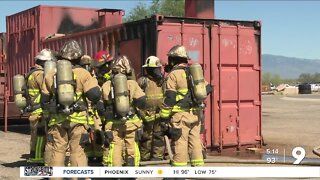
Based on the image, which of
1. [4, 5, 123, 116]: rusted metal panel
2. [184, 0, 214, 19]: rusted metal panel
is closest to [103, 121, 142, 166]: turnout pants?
[184, 0, 214, 19]: rusted metal panel

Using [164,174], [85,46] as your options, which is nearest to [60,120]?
[164,174]

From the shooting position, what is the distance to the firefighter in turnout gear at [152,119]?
8.29m

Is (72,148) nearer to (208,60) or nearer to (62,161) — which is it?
(62,161)

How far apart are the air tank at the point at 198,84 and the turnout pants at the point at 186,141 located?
1.02 feet

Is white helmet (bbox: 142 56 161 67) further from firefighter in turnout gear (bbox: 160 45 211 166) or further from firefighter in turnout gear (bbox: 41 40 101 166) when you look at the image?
firefighter in turnout gear (bbox: 41 40 101 166)

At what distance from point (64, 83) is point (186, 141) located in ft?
6.08

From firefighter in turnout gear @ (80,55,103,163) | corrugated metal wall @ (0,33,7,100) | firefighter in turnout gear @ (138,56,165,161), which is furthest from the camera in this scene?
corrugated metal wall @ (0,33,7,100)

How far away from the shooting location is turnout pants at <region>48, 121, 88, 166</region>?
19.3 ft

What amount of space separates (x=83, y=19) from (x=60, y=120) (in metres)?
8.98

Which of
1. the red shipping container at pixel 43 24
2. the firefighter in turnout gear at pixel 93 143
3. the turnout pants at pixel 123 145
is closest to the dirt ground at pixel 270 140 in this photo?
the firefighter in turnout gear at pixel 93 143

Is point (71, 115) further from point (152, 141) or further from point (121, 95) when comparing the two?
point (152, 141)

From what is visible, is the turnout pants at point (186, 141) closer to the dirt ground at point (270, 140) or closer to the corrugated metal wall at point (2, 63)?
the dirt ground at point (270, 140)

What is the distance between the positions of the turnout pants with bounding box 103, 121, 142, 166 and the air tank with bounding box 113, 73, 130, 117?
290 millimetres

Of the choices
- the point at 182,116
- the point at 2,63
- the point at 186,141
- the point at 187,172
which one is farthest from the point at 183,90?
the point at 2,63
